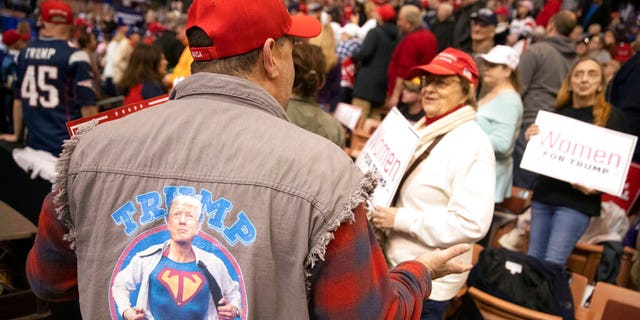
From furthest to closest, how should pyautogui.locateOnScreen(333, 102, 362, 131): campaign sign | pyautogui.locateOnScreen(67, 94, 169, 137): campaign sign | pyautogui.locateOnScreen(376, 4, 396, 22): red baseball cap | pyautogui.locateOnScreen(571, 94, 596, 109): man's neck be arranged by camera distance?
pyautogui.locateOnScreen(376, 4, 396, 22): red baseball cap < pyautogui.locateOnScreen(333, 102, 362, 131): campaign sign < pyautogui.locateOnScreen(571, 94, 596, 109): man's neck < pyautogui.locateOnScreen(67, 94, 169, 137): campaign sign

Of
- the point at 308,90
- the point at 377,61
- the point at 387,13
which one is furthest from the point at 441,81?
the point at 387,13

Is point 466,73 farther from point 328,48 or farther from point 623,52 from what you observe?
point 623,52

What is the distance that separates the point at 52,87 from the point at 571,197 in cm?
365

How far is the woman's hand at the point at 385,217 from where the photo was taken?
2313 millimetres

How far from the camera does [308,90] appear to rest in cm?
313

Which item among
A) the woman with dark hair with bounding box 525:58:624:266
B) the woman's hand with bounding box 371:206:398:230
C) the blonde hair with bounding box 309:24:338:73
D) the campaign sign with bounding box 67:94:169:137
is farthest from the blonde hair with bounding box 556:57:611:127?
the campaign sign with bounding box 67:94:169:137

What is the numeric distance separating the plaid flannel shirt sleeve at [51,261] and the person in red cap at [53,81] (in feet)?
8.93

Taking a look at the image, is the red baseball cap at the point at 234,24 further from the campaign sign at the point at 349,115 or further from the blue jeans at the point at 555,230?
the campaign sign at the point at 349,115

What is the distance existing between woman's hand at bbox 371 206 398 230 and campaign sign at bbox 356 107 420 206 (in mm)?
56

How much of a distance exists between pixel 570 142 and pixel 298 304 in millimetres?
2830

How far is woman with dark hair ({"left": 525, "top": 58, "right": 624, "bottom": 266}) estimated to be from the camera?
11.4 ft

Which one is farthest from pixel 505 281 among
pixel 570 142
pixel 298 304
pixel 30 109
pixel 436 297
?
pixel 30 109

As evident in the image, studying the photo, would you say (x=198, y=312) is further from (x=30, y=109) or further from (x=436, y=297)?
(x=30, y=109)

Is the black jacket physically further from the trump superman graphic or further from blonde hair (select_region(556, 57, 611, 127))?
the trump superman graphic
